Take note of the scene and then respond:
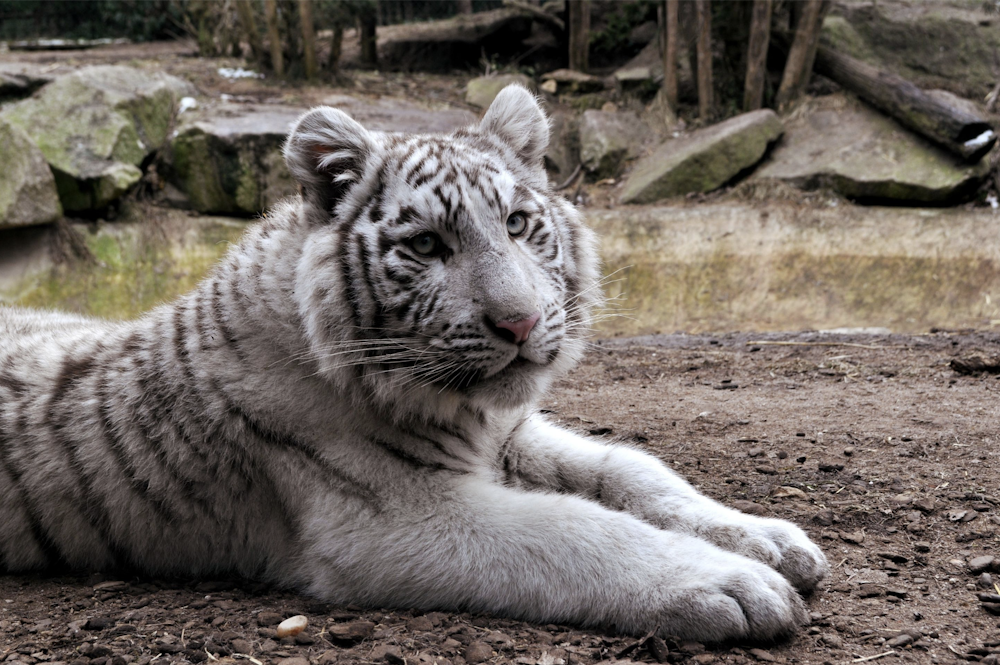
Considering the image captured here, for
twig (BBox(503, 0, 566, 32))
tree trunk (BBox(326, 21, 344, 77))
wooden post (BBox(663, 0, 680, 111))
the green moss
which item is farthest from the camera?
twig (BBox(503, 0, 566, 32))

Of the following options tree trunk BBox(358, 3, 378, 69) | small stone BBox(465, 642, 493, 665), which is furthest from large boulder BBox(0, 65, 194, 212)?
small stone BBox(465, 642, 493, 665)

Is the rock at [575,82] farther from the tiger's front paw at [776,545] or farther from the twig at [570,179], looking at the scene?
the tiger's front paw at [776,545]

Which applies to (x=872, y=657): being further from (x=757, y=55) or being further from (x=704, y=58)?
(x=704, y=58)

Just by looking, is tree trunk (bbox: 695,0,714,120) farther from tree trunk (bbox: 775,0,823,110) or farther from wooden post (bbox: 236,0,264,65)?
wooden post (bbox: 236,0,264,65)

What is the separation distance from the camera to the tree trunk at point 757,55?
8.84 metres

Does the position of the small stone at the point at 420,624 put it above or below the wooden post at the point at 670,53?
below

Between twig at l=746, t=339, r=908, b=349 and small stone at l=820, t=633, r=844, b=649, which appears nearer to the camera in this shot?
small stone at l=820, t=633, r=844, b=649

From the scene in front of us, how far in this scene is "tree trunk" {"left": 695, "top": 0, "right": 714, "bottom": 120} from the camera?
29.9 ft

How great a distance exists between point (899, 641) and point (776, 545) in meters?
0.44

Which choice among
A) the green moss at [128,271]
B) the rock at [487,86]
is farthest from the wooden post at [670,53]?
the green moss at [128,271]

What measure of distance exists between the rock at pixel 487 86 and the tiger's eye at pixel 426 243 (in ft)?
27.2

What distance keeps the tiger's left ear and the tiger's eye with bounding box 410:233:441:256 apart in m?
0.66

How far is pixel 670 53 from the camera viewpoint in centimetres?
971

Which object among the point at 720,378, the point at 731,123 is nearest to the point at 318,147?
the point at 720,378
